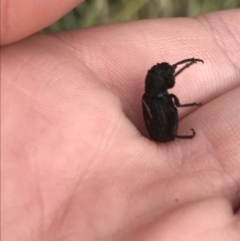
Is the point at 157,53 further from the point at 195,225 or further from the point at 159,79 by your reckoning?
the point at 195,225

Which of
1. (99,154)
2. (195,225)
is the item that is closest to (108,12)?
(99,154)

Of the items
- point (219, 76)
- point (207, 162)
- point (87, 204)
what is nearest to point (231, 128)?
point (207, 162)

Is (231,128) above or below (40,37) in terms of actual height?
below

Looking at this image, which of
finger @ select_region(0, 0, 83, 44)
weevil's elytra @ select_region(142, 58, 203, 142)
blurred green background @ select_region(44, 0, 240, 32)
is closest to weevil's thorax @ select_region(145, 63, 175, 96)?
weevil's elytra @ select_region(142, 58, 203, 142)

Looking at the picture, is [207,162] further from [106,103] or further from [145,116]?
[106,103]

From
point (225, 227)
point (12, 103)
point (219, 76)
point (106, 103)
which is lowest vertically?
point (225, 227)

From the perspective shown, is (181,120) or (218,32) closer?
(181,120)

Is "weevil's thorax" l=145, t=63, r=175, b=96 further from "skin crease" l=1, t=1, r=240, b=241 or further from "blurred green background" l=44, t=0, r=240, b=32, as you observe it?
"blurred green background" l=44, t=0, r=240, b=32
